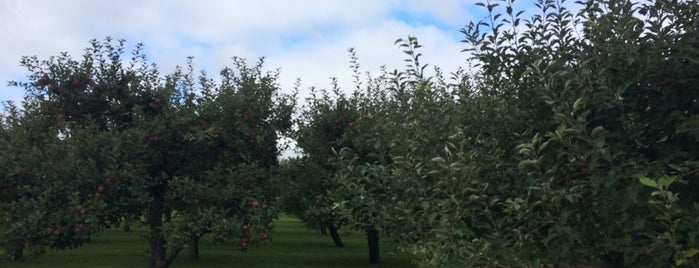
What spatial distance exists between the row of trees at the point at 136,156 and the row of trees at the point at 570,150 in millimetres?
7469

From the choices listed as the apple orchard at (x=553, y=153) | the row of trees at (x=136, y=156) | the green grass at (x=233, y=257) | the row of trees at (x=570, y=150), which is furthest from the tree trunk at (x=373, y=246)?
the row of trees at (x=570, y=150)

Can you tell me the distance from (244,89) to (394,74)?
8737mm

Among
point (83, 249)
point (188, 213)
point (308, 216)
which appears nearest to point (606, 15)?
point (188, 213)

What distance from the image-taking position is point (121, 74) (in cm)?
1380

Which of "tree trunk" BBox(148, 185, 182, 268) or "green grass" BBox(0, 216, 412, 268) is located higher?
"tree trunk" BBox(148, 185, 182, 268)

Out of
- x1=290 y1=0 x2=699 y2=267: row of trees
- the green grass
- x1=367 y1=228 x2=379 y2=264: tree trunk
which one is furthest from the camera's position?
x1=367 y1=228 x2=379 y2=264: tree trunk

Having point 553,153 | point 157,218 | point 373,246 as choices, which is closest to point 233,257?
point 373,246

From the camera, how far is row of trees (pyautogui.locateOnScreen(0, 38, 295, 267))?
11.7m

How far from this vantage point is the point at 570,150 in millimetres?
3742

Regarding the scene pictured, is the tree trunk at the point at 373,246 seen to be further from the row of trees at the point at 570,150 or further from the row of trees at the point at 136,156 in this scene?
the row of trees at the point at 570,150

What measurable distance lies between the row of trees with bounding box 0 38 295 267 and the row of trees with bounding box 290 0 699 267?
24.5 ft

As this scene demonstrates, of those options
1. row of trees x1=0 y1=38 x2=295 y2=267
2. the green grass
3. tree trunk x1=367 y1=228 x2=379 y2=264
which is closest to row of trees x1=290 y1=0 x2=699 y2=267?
row of trees x1=0 y1=38 x2=295 y2=267

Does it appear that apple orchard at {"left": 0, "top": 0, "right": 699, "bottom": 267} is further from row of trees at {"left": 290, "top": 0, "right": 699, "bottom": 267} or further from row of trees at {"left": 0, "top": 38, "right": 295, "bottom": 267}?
row of trees at {"left": 0, "top": 38, "right": 295, "bottom": 267}

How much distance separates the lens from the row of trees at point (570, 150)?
12.4ft
